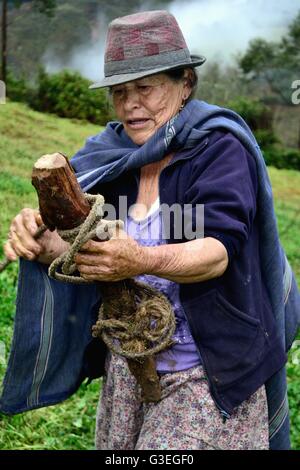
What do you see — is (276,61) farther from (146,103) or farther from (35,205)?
(146,103)

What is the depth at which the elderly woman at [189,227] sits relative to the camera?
6.06ft

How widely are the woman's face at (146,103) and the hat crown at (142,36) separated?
8 cm

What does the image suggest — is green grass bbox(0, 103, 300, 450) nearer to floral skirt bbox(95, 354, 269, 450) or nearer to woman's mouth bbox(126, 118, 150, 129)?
floral skirt bbox(95, 354, 269, 450)

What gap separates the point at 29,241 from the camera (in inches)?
79.0

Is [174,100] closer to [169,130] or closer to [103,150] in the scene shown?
[169,130]

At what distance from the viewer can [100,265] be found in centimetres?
163

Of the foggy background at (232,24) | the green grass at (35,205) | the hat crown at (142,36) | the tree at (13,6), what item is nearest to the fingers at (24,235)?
the hat crown at (142,36)

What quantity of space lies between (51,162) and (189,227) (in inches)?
18.4

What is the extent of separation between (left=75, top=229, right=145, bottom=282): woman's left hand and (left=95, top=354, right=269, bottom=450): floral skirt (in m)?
0.52

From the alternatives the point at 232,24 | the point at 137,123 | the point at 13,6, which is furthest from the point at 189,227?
the point at 232,24

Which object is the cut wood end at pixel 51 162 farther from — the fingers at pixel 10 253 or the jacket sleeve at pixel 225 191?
the fingers at pixel 10 253
